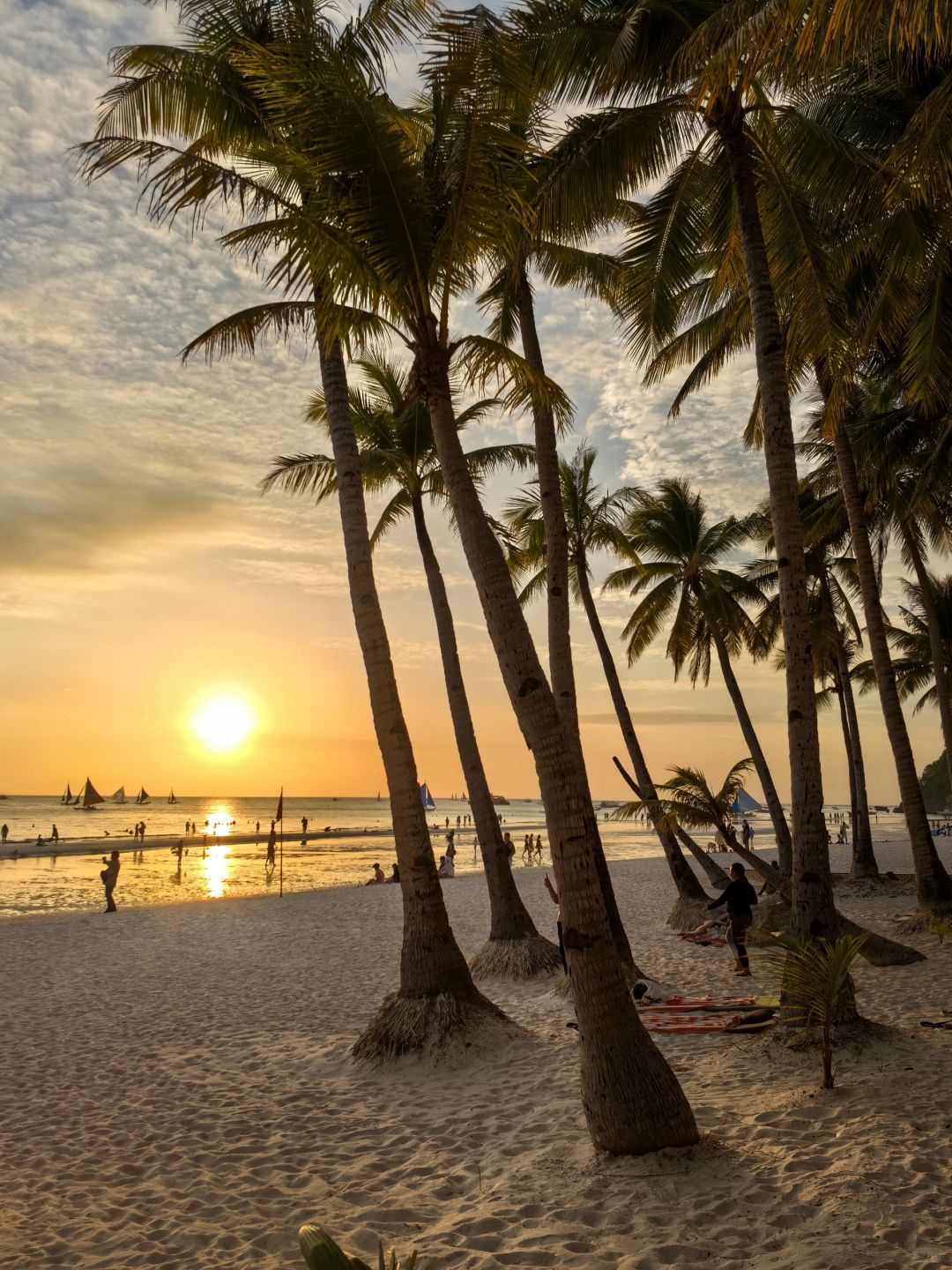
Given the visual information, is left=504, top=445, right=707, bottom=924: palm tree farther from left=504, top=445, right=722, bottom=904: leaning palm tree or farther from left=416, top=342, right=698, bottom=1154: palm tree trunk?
left=416, top=342, right=698, bottom=1154: palm tree trunk

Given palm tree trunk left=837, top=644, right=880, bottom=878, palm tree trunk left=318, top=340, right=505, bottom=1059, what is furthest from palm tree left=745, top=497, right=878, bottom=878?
palm tree trunk left=318, top=340, right=505, bottom=1059

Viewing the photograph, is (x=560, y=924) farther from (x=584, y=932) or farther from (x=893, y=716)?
(x=893, y=716)

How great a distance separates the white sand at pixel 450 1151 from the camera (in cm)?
429

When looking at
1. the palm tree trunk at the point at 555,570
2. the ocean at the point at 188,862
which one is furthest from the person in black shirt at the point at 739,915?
A: the ocean at the point at 188,862

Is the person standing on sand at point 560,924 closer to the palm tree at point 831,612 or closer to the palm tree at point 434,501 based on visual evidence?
the palm tree at point 434,501

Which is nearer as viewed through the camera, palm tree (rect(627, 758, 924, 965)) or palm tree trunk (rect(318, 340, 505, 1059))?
palm tree trunk (rect(318, 340, 505, 1059))

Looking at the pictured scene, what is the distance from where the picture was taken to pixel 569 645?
10789 mm

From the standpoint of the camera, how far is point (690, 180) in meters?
10.5

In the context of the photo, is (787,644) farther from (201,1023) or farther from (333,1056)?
(201,1023)

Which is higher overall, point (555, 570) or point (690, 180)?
point (690, 180)

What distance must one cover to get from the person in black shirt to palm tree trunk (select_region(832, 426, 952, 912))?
11.6ft

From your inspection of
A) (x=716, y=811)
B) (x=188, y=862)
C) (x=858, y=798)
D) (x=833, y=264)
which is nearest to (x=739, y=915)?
(x=716, y=811)

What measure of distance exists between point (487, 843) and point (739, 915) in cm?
395

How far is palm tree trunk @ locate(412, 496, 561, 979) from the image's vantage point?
40.0 ft
